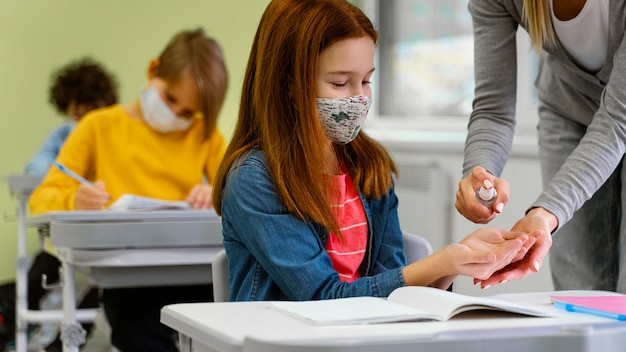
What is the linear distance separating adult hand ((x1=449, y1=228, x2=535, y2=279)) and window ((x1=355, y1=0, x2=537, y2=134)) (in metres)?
2.55

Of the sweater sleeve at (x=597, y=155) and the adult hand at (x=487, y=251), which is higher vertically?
the sweater sleeve at (x=597, y=155)

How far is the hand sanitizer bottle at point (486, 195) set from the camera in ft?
4.73

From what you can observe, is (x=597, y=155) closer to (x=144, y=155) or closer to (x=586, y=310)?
(x=586, y=310)

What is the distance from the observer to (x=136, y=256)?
205 cm

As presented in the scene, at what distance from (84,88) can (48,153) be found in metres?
0.36

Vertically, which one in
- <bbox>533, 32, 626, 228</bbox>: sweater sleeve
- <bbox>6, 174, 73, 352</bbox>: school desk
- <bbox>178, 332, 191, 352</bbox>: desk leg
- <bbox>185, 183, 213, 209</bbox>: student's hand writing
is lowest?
<bbox>6, 174, 73, 352</bbox>: school desk

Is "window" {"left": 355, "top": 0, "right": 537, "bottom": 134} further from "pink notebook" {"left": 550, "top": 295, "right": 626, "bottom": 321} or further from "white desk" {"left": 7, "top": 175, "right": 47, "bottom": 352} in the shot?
"pink notebook" {"left": 550, "top": 295, "right": 626, "bottom": 321}

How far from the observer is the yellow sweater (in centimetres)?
296

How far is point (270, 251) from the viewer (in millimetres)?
1364

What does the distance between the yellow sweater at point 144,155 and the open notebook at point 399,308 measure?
1871 millimetres

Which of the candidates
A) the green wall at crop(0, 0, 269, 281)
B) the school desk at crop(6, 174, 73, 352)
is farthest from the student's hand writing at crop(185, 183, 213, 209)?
the green wall at crop(0, 0, 269, 281)

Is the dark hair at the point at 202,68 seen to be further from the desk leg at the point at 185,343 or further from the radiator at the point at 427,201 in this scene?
the desk leg at the point at 185,343

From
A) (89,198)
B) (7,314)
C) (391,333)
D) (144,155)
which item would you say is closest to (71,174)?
(89,198)

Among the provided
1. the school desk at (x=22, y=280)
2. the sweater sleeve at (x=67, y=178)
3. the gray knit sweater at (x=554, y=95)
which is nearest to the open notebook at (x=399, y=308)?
the gray knit sweater at (x=554, y=95)
